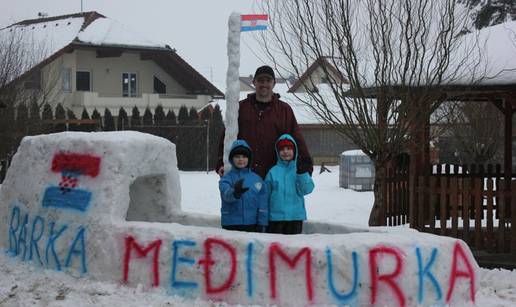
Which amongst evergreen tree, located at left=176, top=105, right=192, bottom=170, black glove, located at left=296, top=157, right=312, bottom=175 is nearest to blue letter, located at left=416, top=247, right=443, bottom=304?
black glove, located at left=296, top=157, right=312, bottom=175

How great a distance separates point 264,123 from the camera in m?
6.43

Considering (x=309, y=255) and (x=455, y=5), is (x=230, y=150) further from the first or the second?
(x=455, y=5)

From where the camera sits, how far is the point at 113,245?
19.5 feet

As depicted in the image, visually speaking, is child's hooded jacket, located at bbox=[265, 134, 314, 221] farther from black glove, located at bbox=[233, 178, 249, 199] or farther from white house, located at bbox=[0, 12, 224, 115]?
white house, located at bbox=[0, 12, 224, 115]

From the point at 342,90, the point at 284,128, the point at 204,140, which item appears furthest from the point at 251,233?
the point at 204,140

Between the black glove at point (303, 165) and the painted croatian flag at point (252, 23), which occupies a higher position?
the painted croatian flag at point (252, 23)

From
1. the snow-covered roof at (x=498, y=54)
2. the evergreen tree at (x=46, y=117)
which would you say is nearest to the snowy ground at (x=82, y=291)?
the snow-covered roof at (x=498, y=54)

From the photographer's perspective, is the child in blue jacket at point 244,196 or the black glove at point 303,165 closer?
the child in blue jacket at point 244,196

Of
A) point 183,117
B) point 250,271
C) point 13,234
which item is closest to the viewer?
point 250,271

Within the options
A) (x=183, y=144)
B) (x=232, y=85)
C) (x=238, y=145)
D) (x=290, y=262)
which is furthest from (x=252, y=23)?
(x=183, y=144)

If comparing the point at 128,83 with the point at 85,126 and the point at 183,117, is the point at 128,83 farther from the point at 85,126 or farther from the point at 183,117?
the point at 85,126

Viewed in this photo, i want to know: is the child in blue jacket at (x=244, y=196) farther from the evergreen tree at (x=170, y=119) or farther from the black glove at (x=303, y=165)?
the evergreen tree at (x=170, y=119)

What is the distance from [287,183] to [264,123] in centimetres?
68

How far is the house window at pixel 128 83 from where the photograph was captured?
1224 inches
